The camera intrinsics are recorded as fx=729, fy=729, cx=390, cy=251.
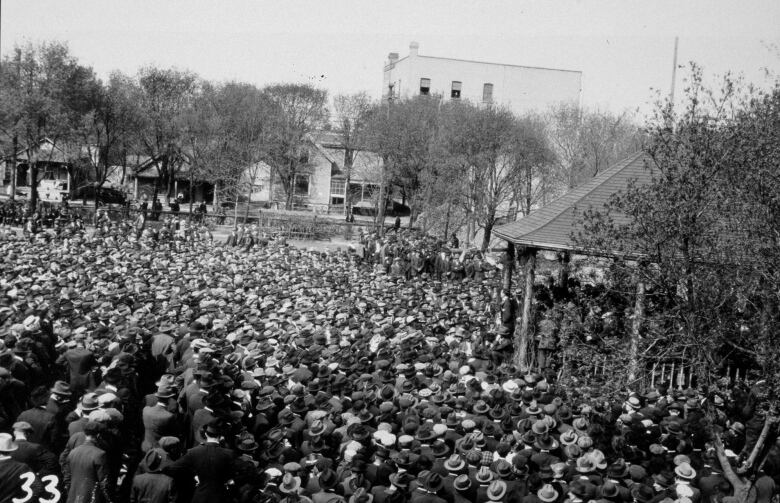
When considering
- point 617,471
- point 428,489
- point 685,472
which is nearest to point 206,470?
point 428,489

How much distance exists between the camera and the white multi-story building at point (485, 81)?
62.7 metres

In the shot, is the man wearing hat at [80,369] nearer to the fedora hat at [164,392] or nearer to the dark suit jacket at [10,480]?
the fedora hat at [164,392]

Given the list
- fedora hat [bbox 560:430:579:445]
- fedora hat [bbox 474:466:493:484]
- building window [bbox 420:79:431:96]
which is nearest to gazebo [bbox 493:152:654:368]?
fedora hat [bbox 560:430:579:445]

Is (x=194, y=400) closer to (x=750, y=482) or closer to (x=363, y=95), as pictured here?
(x=750, y=482)

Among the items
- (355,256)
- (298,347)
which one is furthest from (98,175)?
(298,347)

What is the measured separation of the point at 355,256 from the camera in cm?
3098

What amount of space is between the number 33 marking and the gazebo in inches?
373

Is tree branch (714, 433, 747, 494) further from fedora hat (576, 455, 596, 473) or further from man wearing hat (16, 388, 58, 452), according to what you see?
man wearing hat (16, 388, 58, 452)

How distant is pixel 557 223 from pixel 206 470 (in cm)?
977

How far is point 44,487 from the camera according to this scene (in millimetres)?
7258

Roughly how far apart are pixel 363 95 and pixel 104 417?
52270 mm

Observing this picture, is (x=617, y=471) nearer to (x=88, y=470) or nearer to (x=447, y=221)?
(x=88, y=470)

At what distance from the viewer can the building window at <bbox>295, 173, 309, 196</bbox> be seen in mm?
59750

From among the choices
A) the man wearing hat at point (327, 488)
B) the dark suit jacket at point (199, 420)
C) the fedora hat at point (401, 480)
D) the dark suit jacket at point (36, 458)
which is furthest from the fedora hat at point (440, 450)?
the dark suit jacket at point (36, 458)
